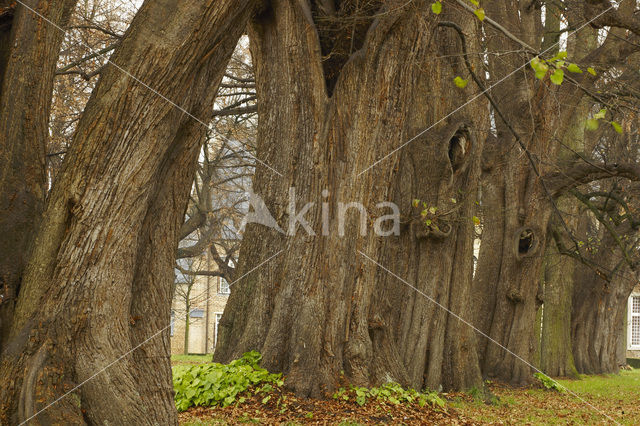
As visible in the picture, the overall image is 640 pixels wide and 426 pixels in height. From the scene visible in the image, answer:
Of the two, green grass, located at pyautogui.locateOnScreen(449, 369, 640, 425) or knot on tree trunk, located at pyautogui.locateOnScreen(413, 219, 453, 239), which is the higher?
knot on tree trunk, located at pyautogui.locateOnScreen(413, 219, 453, 239)

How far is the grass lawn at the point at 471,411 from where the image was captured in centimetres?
597

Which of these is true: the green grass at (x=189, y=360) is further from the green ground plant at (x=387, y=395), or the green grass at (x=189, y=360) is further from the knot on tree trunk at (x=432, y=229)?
the green ground plant at (x=387, y=395)

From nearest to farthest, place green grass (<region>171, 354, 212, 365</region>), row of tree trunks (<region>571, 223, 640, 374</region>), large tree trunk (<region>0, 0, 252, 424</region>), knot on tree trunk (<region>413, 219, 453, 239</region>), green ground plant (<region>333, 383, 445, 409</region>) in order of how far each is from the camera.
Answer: large tree trunk (<region>0, 0, 252, 424</region>) → green ground plant (<region>333, 383, 445, 409</region>) → knot on tree trunk (<region>413, 219, 453, 239</region>) → green grass (<region>171, 354, 212, 365</region>) → row of tree trunks (<region>571, 223, 640, 374</region>)

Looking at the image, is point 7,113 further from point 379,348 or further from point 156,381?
point 379,348

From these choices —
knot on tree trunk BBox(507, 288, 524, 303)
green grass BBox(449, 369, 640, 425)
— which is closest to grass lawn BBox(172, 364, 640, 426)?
green grass BBox(449, 369, 640, 425)

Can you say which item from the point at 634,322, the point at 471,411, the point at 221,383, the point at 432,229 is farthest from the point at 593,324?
the point at 634,322

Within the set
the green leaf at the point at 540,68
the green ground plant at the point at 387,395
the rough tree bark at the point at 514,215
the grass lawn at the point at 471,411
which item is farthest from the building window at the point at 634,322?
the green leaf at the point at 540,68

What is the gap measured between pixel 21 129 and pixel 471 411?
612 cm

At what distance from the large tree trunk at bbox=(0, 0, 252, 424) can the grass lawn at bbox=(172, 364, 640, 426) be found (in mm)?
1533

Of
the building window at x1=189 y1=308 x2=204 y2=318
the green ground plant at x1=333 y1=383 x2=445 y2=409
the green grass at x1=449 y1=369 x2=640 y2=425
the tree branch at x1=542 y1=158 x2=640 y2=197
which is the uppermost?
the tree branch at x1=542 y1=158 x2=640 y2=197

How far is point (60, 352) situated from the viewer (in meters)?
4.05

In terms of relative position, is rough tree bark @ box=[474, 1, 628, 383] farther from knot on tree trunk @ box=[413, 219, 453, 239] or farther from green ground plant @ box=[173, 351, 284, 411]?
green ground plant @ box=[173, 351, 284, 411]

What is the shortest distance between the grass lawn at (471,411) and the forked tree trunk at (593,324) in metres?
6.10

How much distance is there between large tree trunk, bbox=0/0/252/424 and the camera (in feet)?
13.2
